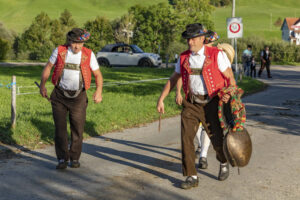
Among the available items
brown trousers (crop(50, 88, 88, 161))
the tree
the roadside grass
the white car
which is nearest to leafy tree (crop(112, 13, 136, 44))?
the tree

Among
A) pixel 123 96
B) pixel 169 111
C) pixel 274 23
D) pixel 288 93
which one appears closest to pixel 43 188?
pixel 169 111

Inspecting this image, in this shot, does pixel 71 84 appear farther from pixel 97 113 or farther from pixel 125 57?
pixel 125 57

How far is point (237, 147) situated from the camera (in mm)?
5531

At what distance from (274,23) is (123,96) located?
135773mm

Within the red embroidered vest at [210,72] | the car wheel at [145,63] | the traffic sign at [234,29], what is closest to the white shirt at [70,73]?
the red embroidered vest at [210,72]

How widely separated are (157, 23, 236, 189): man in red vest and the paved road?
0.45 meters

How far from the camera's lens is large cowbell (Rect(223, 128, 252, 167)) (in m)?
5.53

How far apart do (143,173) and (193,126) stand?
1022 mm

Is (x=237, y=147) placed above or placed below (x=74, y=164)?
above

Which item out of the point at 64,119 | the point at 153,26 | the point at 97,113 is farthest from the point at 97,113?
the point at 153,26

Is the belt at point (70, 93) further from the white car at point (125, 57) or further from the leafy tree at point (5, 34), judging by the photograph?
the leafy tree at point (5, 34)

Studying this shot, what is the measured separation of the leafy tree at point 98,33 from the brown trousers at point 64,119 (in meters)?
56.9

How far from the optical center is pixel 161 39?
65625 millimetres

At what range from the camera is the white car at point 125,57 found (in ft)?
98.5
